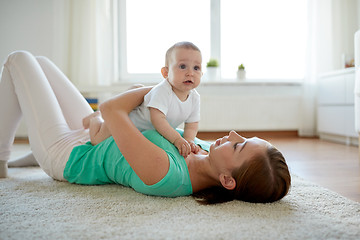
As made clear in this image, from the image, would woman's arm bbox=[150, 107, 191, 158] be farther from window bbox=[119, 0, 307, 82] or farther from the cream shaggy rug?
window bbox=[119, 0, 307, 82]

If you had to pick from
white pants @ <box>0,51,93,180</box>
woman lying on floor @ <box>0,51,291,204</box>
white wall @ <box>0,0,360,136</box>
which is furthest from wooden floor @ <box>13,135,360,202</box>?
white wall @ <box>0,0,360,136</box>

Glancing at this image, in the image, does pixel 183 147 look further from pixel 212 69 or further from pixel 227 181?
pixel 212 69

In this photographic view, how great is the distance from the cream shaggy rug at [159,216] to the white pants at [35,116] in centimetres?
16

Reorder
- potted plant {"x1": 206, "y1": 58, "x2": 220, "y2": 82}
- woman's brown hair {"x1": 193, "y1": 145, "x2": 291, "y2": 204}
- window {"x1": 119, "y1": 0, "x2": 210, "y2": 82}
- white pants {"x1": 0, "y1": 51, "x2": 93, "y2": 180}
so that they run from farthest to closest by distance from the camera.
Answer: window {"x1": 119, "y1": 0, "x2": 210, "y2": 82} → potted plant {"x1": 206, "y1": 58, "x2": 220, "y2": 82} → white pants {"x1": 0, "y1": 51, "x2": 93, "y2": 180} → woman's brown hair {"x1": 193, "y1": 145, "x2": 291, "y2": 204}

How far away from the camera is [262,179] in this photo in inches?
37.6

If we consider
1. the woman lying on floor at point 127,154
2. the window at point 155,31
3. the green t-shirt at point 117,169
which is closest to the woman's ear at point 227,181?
the woman lying on floor at point 127,154

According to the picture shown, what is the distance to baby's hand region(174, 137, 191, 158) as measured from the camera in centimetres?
112

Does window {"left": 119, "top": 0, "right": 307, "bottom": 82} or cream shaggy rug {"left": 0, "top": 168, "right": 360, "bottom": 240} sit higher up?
window {"left": 119, "top": 0, "right": 307, "bottom": 82}

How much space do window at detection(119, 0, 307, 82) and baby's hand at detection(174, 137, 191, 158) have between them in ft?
10.3

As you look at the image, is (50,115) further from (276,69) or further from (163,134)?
(276,69)

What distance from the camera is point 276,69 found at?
4.41 m

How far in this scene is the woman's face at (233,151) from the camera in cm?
98

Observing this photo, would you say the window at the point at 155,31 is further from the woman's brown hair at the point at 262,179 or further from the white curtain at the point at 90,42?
the woman's brown hair at the point at 262,179

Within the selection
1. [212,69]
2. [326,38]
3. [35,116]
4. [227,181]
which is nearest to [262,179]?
[227,181]
